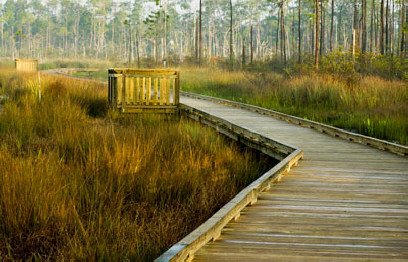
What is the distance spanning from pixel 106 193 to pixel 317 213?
2.03m

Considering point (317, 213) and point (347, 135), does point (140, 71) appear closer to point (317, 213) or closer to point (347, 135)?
point (347, 135)

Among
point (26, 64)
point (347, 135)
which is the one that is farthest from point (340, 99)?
point (26, 64)

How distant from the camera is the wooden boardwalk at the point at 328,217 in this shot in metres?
3.04

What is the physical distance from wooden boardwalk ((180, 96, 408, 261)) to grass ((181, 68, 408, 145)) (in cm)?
248

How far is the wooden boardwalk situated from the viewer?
9.98 ft

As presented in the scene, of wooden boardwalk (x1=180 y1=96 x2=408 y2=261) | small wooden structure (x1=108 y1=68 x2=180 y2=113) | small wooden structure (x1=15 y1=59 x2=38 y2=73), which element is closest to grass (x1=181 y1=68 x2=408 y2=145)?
wooden boardwalk (x1=180 y1=96 x2=408 y2=261)

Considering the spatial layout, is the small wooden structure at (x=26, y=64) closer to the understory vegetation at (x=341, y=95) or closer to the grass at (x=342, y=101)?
the understory vegetation at (x=341, y=95)

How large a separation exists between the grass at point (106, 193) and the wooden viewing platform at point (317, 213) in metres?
0.56

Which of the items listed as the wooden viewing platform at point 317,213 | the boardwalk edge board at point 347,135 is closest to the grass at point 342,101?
the boardwalk edge board at point 347,135

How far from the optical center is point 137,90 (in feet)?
36.2

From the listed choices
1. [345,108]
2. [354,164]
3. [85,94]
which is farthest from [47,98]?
[354,164]

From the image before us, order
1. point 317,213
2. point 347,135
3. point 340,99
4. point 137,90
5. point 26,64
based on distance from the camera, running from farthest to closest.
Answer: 1. point 26,64
2. point 340,99
3. point 137,90
4. point 347,135
5. point 317,213

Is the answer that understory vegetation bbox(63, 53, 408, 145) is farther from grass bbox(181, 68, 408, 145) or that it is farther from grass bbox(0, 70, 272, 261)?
grass bbox(0, 70, 272, 261)

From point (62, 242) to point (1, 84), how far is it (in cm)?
1322
